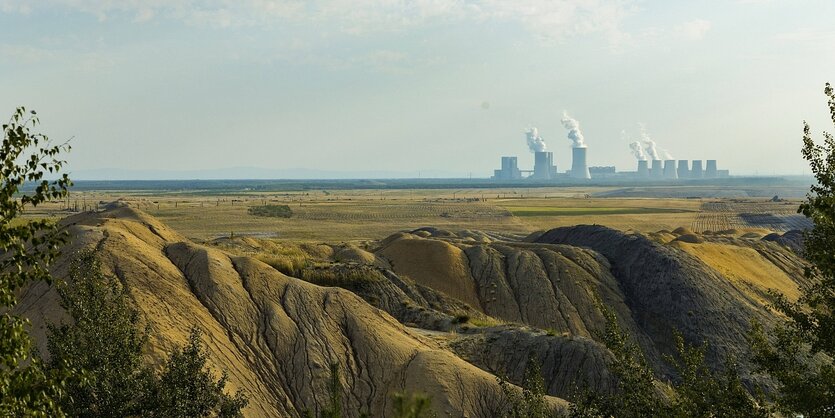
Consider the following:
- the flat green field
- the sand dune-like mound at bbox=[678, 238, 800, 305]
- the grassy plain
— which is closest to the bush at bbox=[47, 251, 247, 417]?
the sand dune-like mound at bbox=[678, 238, 800, 305]

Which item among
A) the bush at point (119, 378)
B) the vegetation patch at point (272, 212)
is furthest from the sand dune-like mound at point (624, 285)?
the vegetation patch at point (272, 212)

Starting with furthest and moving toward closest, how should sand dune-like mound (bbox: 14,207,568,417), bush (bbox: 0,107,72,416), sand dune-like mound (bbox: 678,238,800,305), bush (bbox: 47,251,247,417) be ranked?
sand dune-like mound (bbox: 678,238,800,305) < sand dune-like mound (bbox: 14,207,568,417) < bush (bbox: 47,251,247,417) < bush (bbox: 0,107,72,416)

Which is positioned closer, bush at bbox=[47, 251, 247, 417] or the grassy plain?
bush at bbox=[47, 251, 247, 417]

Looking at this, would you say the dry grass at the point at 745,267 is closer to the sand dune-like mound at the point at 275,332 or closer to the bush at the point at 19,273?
the sand dune-like mound at the point at 275,332

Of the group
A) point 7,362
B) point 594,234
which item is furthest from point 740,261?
point 7,362

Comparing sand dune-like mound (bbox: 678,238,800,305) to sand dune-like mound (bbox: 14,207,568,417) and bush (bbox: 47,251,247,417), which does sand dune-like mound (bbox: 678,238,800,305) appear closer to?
sand dune-like mound (bbox: 14,207,568,417)

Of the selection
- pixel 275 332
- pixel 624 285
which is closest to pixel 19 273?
pixel 275 332

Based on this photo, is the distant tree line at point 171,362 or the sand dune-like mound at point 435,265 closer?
the distant tree line at point 171,362

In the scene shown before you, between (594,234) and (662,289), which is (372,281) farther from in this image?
(594,234)
